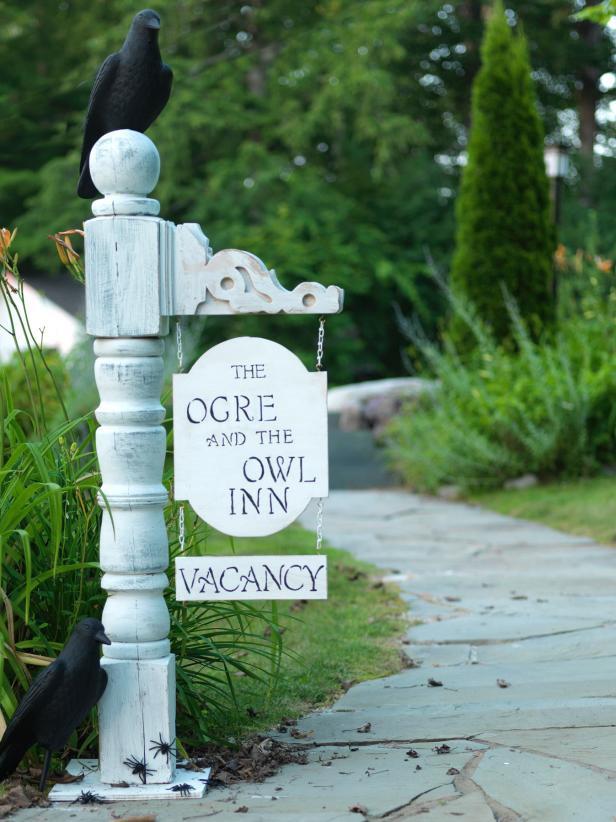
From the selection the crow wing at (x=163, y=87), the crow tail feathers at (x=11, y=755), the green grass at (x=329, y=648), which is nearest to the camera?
the crow tail feathers at (x=11, y=755)

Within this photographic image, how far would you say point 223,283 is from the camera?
306 centimetres

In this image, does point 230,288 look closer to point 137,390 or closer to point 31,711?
point 137,390

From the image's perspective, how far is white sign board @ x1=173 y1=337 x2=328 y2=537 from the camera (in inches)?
122

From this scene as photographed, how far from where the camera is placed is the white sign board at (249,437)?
3.09 m

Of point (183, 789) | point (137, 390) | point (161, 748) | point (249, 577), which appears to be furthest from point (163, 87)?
point (183, 789)

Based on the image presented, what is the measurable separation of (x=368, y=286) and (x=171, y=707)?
1974cm

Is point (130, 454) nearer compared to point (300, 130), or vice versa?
point (130, 454)

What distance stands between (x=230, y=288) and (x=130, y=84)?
26.2 inches

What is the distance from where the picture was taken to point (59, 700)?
278cm

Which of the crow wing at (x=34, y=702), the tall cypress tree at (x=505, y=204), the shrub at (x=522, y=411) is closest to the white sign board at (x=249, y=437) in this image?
the crow wing at (x=34, y=702)

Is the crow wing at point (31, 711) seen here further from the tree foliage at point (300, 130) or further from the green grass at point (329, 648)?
the tree foliage at point (300, 130)

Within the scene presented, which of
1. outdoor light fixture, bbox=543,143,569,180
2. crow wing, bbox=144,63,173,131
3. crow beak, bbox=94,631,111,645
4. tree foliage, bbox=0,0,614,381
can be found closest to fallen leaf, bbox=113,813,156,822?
crow beak, bbox=94,631,111,645

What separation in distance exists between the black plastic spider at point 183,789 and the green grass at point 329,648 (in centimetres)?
46

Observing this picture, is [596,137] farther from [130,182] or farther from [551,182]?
[130,182]
